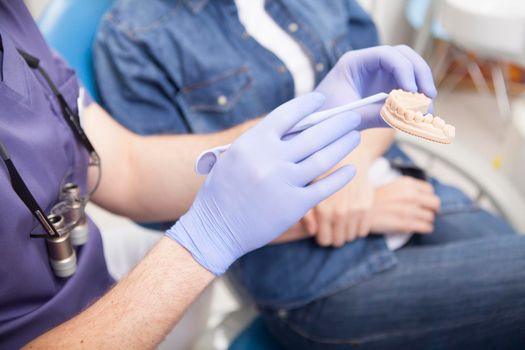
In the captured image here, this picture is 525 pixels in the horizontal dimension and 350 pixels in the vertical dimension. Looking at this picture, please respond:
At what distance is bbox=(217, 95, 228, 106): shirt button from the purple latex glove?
0.32m

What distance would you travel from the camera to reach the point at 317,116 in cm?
48

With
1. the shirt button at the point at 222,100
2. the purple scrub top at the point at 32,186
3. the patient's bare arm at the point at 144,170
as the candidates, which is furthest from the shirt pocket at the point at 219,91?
the purple scrub top at the point at 32,186

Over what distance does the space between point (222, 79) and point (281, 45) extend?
0.12 m

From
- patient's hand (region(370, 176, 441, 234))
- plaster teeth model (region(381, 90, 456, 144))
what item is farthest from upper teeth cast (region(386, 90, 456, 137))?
patient's hand (region(370, 176, 441, 234))

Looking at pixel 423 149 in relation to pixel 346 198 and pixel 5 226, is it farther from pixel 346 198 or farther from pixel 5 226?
pixel 5 226

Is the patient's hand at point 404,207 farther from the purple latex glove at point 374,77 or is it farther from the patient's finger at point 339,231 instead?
the purple latex glove at point 374,77

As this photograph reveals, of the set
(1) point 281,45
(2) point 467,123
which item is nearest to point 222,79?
(1) point 281,45

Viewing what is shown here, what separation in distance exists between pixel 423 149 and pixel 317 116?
1.76 feet

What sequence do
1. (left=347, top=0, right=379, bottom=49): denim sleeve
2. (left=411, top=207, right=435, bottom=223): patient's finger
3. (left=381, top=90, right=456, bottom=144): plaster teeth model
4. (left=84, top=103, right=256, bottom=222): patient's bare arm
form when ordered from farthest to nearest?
(left=347, top=0, right=379, bottom=49): denim sleeve → (left=411, top=207, right=435, bottom=223): patient's finger → (left=84, top=103, right=256, bottom=222): patient's bare arm → (left=381, top=90, right=456, bottom=144): plaster teeth model

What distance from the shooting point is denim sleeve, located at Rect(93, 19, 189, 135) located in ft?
2.54

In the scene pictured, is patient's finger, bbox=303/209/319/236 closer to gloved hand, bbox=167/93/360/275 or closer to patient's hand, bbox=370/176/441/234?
patient's hand, bbox=370/176/441/234

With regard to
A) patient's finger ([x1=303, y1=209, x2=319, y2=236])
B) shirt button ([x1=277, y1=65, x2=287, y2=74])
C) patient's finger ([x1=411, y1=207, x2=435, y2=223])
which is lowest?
patient's finger ([x1=411, y1=207, x2=435, y2=223])

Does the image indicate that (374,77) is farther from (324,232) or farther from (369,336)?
(369,336)

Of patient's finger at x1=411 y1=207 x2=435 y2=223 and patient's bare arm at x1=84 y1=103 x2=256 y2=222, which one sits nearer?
patient's bare arm at x1=84 y1=103 x2=256 y2=222
